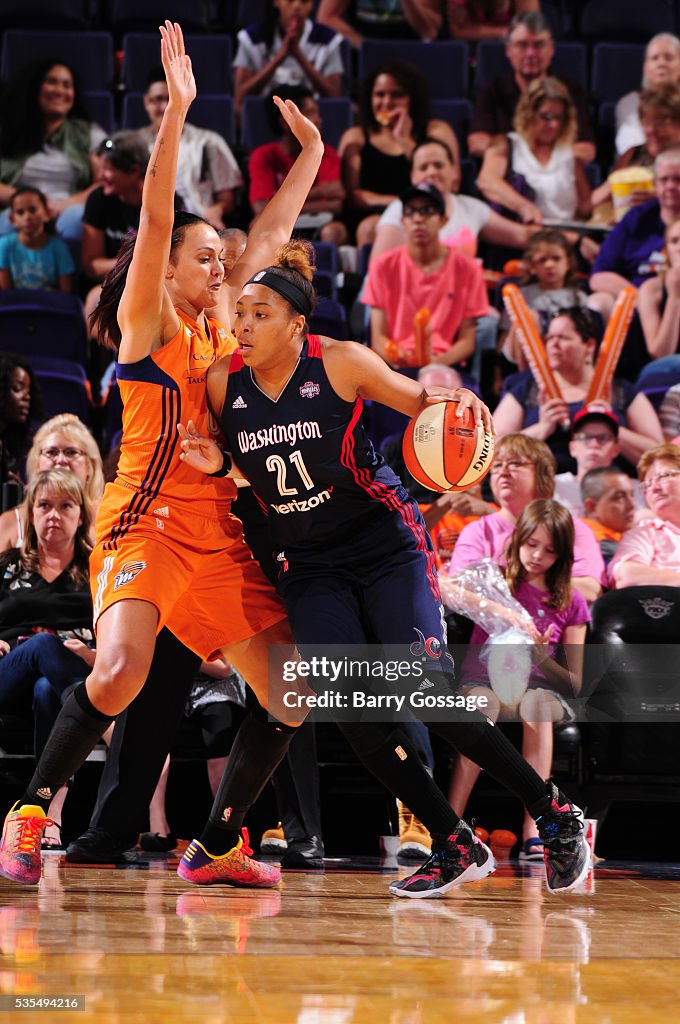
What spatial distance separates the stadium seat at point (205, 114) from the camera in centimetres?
844

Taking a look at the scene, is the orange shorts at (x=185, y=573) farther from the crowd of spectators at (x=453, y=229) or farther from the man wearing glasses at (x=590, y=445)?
the man wearing glasses at (x=590, y=445)

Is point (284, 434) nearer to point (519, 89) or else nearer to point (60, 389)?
point (60, 389)

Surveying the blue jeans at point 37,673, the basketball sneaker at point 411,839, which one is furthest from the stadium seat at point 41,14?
the basketball sneaker at point 411,839

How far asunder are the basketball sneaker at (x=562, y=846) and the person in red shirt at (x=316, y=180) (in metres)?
5.14

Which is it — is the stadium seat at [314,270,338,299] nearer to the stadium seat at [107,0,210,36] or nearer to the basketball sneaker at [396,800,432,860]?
the stadium seat at [107,0,210,36]

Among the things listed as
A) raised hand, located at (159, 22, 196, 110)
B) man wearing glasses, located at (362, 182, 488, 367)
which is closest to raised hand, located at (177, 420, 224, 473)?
raised hand, located at (159, 22, 196, 110)

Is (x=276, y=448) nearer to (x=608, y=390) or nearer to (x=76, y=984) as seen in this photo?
(x=76, y=984)

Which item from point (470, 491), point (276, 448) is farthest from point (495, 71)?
point (276, 448)

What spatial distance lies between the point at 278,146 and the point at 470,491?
3166 millimetres

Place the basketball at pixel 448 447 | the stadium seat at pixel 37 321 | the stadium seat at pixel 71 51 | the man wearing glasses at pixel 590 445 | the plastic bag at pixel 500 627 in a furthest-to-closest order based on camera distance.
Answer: the stadium seat at pixel 71 51
the stadium seat at pixel 37 321
the man wearing glasses at pixel 590 445
the plastic bag at pixel 500 627
the basketball at pixel 448 447

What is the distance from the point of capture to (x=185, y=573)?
3557 millimetres

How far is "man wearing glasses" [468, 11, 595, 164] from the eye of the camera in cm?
855

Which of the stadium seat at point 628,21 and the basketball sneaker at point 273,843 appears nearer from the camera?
the basketball sneaker at point 273,843

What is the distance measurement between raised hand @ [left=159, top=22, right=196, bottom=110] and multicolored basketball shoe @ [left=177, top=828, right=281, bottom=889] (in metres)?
2.07
